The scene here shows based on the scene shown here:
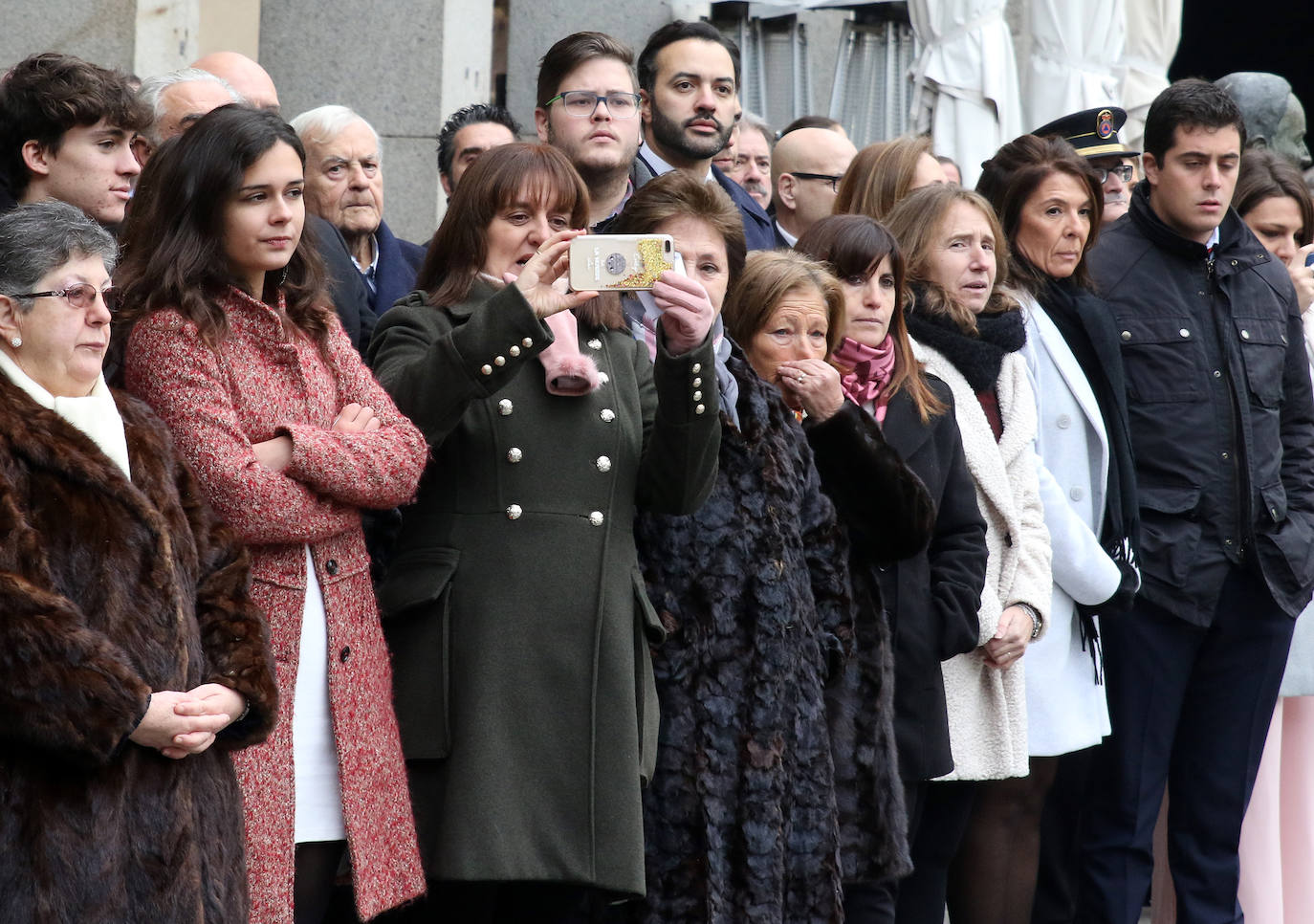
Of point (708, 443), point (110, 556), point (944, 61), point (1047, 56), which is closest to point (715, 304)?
point (708, 443)

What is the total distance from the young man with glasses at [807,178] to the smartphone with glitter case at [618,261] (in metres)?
3.18

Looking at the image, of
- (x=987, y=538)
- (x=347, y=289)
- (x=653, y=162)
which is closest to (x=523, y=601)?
(x=347, y=289)

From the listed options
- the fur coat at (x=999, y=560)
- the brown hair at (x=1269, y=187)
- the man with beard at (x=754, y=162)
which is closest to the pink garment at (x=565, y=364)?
the fur coat at (x=999, y=560)

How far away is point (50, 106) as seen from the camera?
3.99 metres

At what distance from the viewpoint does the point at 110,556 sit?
10.3 feet

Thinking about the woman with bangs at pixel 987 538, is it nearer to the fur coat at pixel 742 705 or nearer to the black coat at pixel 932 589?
the black coat at pixel 932 589

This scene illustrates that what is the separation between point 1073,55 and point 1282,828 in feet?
13.8

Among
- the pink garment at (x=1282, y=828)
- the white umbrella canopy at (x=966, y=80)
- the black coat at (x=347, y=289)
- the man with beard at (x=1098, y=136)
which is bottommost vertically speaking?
the pink garment at (x=1282, y=828)

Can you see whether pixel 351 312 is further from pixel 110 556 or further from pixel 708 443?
pixel 110 556

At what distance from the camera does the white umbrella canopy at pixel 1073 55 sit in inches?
352

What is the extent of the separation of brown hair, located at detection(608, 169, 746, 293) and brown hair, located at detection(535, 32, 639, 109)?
3.85ft

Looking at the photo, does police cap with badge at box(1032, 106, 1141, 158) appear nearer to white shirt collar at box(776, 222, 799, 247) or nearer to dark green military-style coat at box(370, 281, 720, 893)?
white shirt collar at box(776, 222, 799, 247)

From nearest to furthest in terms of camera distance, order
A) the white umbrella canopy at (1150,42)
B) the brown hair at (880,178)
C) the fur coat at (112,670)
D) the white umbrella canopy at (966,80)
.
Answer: the fur coat at (112,670)
the brown hair at (880,178)
the white umbrella canopy at (966,80)
the white umbrella canopy at (1150,42)

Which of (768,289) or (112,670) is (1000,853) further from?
(112,670)
